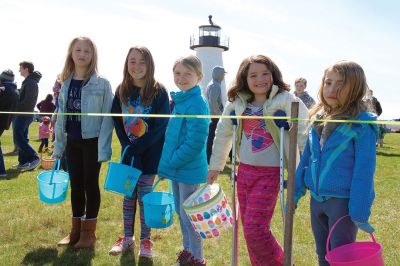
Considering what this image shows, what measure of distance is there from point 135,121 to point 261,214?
1.40 m

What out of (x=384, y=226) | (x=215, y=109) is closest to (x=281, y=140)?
(x=384, y=226)

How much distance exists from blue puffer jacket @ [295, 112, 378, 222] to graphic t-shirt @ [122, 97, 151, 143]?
1.54m

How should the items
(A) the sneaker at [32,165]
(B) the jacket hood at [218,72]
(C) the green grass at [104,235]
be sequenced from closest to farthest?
(C) the green grass at [104,235]
(B) the jacket hood at [218,72]
(A) the sneaker at [32,165]

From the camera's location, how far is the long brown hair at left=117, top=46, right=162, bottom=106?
376 centimetres

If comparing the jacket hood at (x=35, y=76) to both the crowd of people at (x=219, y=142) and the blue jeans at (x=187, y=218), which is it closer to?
the crowd of people at (x=219, y=142)

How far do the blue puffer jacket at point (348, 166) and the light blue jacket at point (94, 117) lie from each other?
6.07ft

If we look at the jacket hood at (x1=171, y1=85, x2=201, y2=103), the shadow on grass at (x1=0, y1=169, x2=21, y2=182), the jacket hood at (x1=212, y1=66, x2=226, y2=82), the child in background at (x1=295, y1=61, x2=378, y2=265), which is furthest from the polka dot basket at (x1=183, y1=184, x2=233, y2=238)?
the shadow on grass at (x1=0, y1=169, x2=21, y2=182)

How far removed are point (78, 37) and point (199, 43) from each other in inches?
1054

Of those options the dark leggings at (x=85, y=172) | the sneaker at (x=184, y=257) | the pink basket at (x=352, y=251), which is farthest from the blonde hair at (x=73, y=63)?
the pink basket at (x=352, y=251)

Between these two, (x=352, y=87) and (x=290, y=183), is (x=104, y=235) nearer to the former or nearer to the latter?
(x=290, y=183)

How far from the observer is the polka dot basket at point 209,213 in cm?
307

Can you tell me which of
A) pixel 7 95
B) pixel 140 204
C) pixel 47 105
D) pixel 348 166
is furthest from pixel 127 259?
pixel 47 105

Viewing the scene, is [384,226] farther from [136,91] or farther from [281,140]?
[136,91]

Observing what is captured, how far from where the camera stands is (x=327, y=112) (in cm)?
278
